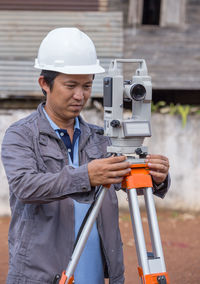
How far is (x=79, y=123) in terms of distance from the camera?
8.04 ft

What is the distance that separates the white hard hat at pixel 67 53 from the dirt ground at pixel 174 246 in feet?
9.69

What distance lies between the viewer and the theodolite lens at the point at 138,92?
6.73ft

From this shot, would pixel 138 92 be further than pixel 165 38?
No

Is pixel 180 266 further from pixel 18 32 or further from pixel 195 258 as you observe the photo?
pixel 18 32

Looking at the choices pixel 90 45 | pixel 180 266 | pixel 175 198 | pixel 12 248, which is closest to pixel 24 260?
pixel 12 248

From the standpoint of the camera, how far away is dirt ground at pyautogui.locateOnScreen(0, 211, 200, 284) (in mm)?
4879

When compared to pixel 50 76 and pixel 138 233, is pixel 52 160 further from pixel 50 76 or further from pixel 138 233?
pixel 138 233

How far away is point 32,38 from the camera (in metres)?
7.02

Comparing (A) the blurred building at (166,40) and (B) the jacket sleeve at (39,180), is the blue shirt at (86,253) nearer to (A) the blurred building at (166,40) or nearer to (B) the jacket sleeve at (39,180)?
(B) the jacket sleeve at (39,180)

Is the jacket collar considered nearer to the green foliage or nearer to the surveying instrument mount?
the surveying instrument mount

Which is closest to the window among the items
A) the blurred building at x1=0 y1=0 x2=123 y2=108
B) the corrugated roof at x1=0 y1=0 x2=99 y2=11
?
the blurred building at x1=0 y1=0 x2=123 y2=108

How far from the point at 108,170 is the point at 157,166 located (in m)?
0.26

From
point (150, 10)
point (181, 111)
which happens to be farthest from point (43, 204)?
point (150, 10)

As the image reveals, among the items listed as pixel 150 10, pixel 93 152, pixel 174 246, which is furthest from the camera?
pixel 150 10
